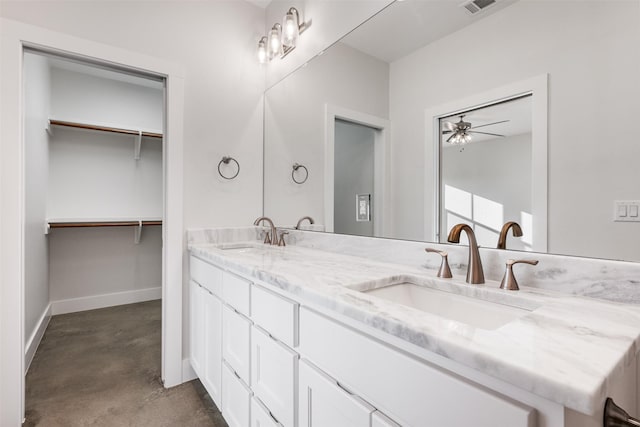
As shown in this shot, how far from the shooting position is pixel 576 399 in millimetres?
389

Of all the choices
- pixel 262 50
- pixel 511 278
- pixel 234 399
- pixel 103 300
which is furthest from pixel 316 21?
pixel 103 300

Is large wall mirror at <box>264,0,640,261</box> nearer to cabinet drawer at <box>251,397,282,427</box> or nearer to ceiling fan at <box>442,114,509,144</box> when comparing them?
ceiling fan at <box>442,114,509,144</box>

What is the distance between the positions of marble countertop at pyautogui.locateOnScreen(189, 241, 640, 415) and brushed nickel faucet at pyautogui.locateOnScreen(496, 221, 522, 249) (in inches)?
5.4

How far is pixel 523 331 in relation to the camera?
1.92 feet

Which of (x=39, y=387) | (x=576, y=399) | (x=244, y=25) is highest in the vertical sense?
(x=244, y=25)

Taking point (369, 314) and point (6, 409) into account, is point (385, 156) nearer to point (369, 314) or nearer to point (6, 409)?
point (369, 314)

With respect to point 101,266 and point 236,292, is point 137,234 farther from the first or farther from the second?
point 236,292

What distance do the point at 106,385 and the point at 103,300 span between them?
1.82 meters

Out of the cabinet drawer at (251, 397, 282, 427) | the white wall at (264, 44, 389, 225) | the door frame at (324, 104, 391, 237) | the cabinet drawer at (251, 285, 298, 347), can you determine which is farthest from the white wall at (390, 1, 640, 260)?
the cabinet drawer at (251, 397, 282, 427)

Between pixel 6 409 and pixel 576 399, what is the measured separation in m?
2.25

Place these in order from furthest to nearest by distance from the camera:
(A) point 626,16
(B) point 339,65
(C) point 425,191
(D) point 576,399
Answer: (B) point 339,65 < (C) point 425,191 < (A) point 626,16 < (D) point 576,399

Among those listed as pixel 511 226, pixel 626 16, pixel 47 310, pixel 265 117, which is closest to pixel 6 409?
pixel 47 310

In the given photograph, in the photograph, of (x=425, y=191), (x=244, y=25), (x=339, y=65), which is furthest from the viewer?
(x=244, y=25)

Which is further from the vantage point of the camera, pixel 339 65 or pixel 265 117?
pixel 265 117
